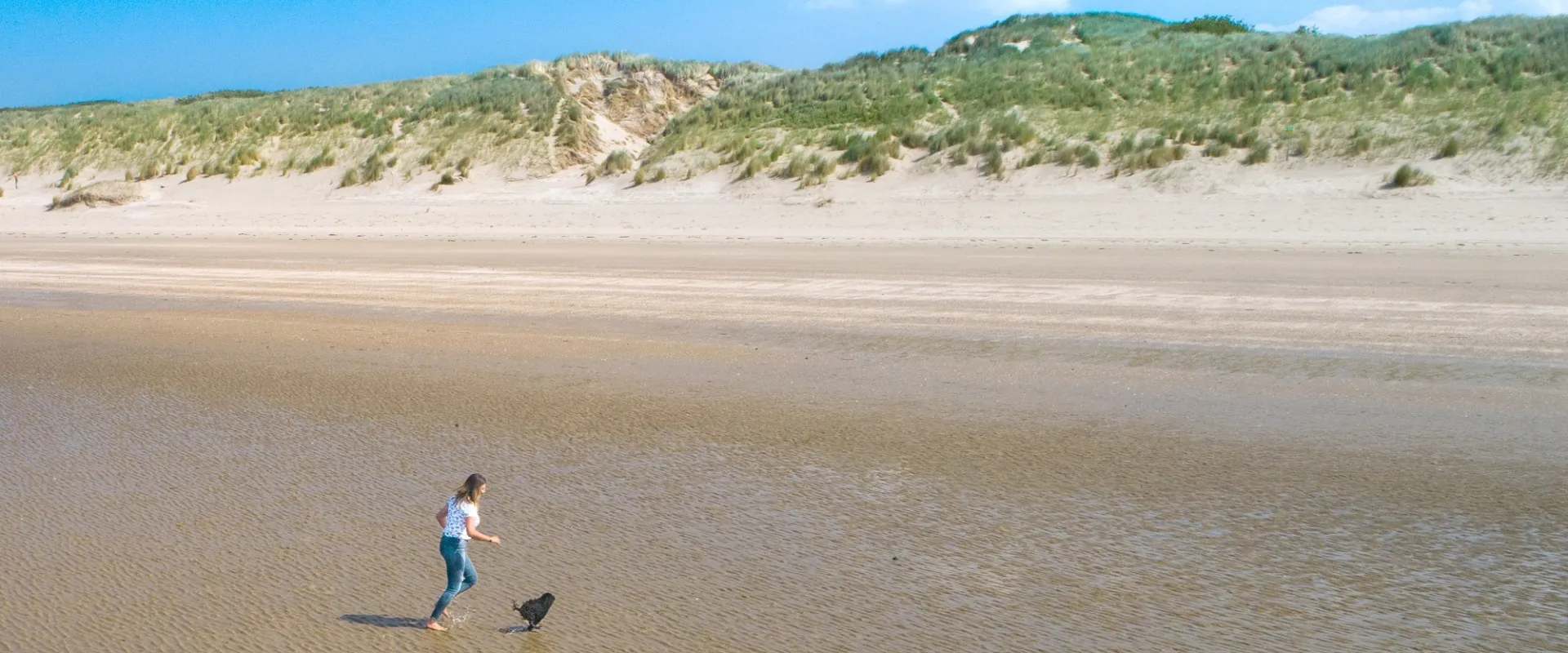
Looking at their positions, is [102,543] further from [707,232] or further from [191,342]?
[707,232]

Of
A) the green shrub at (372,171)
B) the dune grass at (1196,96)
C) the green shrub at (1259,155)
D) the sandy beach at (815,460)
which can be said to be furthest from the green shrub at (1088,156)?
the green shrub at (372,171)

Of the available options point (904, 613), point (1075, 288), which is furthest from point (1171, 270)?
point (904, 613)

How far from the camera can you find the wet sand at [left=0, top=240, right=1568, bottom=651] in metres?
4.42

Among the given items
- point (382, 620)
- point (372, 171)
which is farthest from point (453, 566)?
point (372, 171)

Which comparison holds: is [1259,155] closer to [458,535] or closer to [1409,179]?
[1409,179]

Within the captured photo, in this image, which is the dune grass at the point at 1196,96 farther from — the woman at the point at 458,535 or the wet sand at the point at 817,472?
the woman at the point at 458,535

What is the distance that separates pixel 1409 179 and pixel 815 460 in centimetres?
1734

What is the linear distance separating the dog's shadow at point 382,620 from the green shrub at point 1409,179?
64.9ft

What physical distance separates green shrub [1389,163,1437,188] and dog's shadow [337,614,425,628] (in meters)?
19.8

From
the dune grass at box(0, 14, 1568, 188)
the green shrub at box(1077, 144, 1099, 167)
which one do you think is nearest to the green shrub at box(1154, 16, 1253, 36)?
the dune grass at box(0, 14, 1568, 188)

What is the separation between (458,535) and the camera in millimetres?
4195

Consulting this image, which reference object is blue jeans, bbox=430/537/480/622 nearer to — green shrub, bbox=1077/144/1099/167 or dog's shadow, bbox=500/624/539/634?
dog's shadow, bbox=500/624/539/634

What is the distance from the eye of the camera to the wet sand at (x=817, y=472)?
4418mm

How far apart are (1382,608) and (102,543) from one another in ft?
15.7
